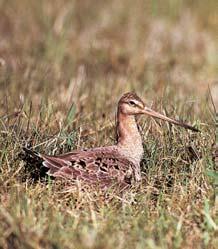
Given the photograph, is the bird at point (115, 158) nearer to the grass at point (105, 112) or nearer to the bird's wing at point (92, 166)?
the bird's wing at point (92, 166)

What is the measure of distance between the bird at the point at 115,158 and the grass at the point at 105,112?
0.38 feet

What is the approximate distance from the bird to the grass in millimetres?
115

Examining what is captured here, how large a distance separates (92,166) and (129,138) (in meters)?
0.49

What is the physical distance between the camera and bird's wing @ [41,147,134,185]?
19.0ft

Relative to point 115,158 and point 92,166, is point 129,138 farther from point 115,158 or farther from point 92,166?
point 92,166

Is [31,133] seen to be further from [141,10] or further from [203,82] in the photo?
[141,10]

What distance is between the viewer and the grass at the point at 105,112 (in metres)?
5.07

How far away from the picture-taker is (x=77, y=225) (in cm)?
509

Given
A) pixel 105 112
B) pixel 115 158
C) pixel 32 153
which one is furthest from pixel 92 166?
pixel 105 112

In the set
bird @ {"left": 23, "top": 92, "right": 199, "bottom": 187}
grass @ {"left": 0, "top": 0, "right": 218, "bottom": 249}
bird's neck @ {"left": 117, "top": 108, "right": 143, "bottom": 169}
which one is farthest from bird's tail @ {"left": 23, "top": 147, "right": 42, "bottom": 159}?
bird's neck @ {"left": 117, "top": 108, "right": 143, "bottom": 169}

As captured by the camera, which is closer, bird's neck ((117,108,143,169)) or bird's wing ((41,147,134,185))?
bird's wing ((41,147,134,185))

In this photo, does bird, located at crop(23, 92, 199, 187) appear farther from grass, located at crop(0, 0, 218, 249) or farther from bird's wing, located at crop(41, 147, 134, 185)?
grass, located at crop(0, 0, 218, 249)

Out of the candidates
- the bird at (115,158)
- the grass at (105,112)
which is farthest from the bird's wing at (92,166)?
the grass at (105,112)

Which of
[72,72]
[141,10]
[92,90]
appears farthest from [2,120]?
[141,10]
